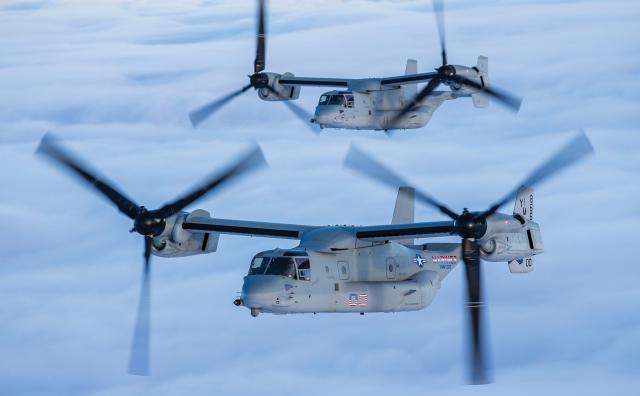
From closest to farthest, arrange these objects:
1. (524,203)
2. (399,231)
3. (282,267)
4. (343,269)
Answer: (282,267) → (343,269) → (399,231) → (524,203)

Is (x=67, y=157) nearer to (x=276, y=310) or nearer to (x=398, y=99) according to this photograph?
(x=276, y=310)

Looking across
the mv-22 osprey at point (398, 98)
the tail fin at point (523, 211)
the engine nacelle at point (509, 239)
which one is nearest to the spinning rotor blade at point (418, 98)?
the mv-22 osprey at point (398, 98)

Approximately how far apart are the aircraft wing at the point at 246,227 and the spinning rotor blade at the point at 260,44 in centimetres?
2784

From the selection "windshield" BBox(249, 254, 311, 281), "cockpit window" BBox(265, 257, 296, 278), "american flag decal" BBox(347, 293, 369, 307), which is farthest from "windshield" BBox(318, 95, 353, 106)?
"cockpit window" BBox(265, 257, 296, 278)

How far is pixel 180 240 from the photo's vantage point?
6931cm

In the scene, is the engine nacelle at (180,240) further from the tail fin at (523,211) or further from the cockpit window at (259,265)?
the tail fin at (523,211)

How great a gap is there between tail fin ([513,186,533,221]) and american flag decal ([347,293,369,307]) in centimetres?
1059

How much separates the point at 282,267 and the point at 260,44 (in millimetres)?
35912

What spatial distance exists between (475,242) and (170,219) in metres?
13.6

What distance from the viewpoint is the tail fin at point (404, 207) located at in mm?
75625

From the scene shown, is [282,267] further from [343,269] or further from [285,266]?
[343,269]

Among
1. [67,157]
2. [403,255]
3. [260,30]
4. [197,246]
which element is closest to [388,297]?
[403,255]

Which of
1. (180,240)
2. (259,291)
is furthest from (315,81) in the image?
(259,291)

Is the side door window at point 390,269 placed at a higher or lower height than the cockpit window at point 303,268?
higher
